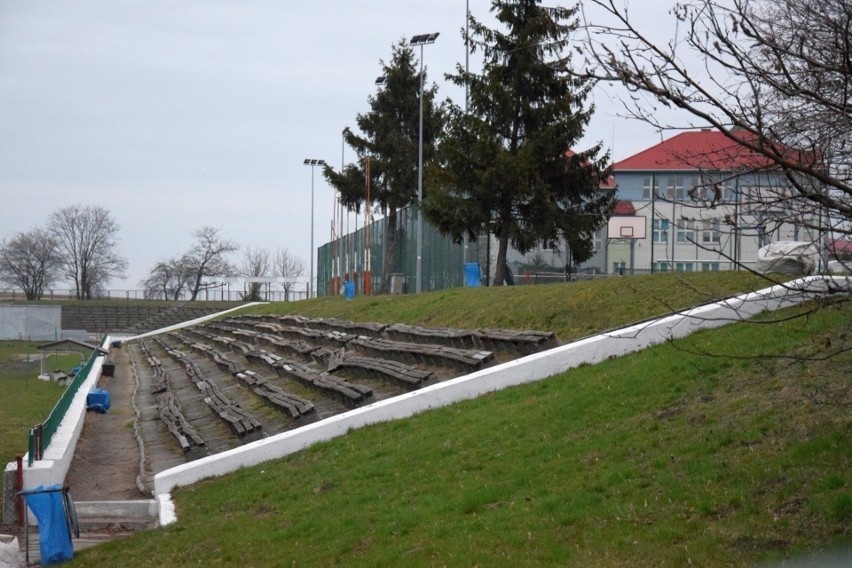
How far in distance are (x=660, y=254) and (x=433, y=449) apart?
14.9 m

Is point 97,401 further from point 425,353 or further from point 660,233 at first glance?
point 660,233

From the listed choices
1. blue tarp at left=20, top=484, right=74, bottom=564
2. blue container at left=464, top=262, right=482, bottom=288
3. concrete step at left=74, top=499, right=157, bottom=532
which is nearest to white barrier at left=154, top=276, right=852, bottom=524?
concrete step at left=74, top=499, right=157, bottom=532

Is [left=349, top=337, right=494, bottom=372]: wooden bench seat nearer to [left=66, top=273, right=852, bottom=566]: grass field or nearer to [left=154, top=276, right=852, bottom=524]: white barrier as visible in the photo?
[left=154, top=276, right=852, bottom=524]: white barrier

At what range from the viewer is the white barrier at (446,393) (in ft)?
51.3

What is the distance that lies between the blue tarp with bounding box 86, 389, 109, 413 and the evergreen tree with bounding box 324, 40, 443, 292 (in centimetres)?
2843

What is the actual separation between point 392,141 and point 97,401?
99.3 ft

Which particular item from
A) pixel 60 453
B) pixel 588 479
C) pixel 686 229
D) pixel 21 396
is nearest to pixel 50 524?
pixel 60 453

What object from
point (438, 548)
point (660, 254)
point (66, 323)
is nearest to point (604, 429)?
point (438, 548)

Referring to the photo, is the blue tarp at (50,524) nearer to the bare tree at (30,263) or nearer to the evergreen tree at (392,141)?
the evergreen tree at (392,141)

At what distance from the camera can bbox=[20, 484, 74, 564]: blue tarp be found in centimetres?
1252

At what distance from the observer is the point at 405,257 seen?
144 ft

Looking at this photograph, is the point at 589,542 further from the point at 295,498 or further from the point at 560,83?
the point at 560,83

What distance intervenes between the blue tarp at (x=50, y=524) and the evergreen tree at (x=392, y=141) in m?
42.1

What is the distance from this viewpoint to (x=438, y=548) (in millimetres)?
9453
